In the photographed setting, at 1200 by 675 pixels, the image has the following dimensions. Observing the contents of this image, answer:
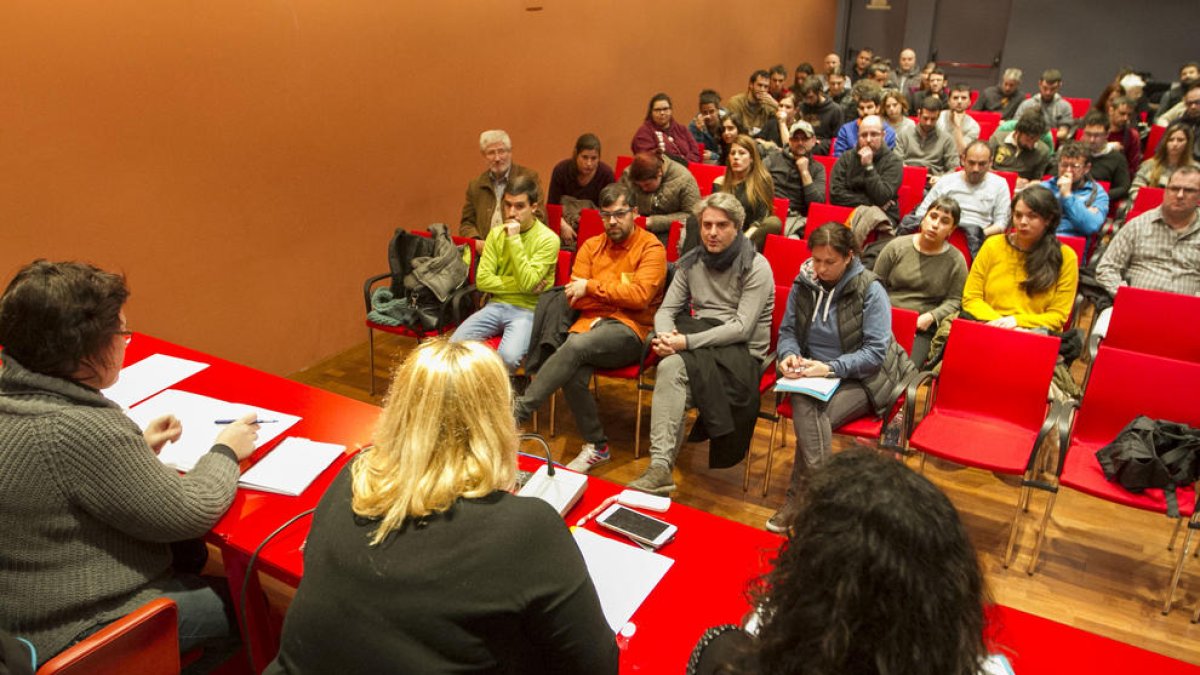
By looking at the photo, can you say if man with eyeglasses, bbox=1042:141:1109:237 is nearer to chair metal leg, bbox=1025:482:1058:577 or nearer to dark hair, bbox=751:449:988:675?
chair metal leg, bbox=1025:482:1058:577

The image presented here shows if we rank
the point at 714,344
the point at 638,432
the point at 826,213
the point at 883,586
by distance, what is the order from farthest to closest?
the point at 826,213 → the point at 638,432 → the point at 714,344 → the point at 883,586

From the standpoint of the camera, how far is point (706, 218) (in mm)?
3699

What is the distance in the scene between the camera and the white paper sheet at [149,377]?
267cm

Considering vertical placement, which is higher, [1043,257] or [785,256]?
[1043,257]

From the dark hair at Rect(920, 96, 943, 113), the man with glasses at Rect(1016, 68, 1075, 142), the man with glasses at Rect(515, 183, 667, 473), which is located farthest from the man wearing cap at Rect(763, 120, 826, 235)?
the man with glasses at Rect(1016, 68, 1075, 142)

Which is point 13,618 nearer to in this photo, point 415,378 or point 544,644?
point 415,378

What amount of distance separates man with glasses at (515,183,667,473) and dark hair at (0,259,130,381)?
83.1 inches

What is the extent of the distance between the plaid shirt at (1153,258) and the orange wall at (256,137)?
3.98 metres

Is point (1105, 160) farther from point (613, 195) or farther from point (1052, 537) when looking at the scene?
point (613, 195)

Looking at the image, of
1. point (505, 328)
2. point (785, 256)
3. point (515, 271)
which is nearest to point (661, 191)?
point (785, 256)

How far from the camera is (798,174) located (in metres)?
5.84

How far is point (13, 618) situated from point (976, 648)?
1.91 metres

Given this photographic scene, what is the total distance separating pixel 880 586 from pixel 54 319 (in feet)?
6.01

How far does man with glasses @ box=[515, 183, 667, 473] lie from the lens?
3.81 m
